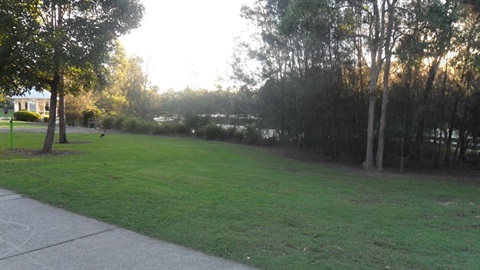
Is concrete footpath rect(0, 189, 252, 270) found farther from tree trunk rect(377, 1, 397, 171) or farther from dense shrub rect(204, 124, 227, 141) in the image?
dense shrub rect(204, 124, 227, 141)

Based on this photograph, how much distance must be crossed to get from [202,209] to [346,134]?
482 inches

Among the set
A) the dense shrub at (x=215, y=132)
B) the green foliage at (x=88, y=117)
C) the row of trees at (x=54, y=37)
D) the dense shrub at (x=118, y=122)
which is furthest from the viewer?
the green foliage at (x=88, y=117)

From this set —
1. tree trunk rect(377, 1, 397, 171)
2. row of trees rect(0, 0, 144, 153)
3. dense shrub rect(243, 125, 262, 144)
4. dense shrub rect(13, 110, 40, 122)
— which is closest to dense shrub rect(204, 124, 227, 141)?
dense shrub rect(243, 125, 262, 144)

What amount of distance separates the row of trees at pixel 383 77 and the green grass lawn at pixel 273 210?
13.1ft

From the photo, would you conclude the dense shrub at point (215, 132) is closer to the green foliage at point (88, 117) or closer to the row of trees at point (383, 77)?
the row of trees at point (383, 77)

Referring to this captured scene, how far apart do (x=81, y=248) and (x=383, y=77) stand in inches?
551

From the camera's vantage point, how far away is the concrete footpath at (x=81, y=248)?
4.29m

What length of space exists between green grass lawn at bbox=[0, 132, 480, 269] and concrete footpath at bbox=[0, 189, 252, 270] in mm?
254

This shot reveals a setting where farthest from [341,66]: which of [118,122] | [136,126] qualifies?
[118,122]

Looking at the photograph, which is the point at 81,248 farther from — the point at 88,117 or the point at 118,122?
the point at 88,117

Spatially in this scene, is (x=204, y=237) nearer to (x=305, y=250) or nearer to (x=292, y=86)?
(x=305, y=250)

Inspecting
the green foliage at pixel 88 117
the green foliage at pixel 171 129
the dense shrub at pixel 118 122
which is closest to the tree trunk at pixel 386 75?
the green foliage at pixel 171 129

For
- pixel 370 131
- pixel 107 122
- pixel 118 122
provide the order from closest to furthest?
pixel 370 131 → pixel 118 122 → pixel 107 122

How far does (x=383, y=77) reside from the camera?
15.9m
